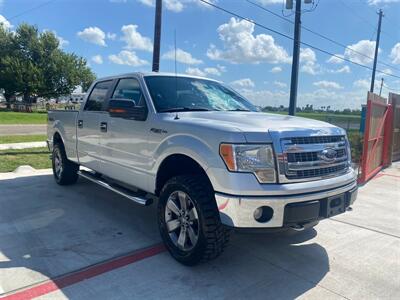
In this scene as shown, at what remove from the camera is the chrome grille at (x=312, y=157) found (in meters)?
3.07

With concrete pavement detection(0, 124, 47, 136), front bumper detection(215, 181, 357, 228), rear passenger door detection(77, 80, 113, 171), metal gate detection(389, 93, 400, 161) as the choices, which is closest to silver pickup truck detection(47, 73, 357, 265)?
front bumper detection(215, 181, 357, 228)

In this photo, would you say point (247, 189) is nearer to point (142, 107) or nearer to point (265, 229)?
point (265, 229)

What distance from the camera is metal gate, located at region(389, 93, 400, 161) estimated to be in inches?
384

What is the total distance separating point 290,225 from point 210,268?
94cm

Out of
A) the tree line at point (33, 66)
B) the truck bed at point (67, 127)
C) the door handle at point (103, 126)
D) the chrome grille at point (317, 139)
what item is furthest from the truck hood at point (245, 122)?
the tree line at point (33, 66)

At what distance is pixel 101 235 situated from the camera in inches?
167

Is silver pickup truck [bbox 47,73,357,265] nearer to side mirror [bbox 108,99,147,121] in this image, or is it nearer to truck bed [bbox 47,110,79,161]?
side mirror [bbox 108,99,147,121]

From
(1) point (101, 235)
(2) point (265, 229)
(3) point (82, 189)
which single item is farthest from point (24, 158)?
(2) point (265, 229)

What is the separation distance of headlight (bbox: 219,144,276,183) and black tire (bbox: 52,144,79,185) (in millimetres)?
4253

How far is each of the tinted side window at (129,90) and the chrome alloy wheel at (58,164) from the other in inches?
89.2

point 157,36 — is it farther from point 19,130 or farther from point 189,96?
point 19,130

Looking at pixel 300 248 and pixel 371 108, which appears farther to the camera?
pixel 371 108

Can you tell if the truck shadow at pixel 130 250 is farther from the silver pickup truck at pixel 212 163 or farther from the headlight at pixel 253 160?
the headlight at pixel 253 160

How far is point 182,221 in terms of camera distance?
3.55 m
